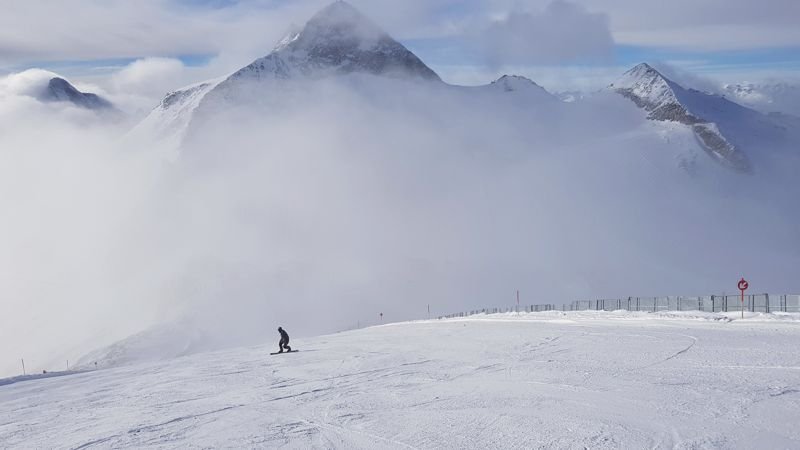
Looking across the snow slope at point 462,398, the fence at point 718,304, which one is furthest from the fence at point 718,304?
the snow slope at point 462,398

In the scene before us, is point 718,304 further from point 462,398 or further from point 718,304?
point 462,398

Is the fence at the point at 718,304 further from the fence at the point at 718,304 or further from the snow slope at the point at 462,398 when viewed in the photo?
the snow slope at the point at 462,398

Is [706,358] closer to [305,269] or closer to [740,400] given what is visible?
[740,400]

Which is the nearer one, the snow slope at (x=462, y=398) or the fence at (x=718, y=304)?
the snow slope at (x=462, y=398)

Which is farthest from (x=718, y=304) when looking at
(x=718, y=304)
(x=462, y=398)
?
(x=462, y=398)

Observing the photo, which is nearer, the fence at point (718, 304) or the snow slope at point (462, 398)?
the snow slope at point (462, 398)

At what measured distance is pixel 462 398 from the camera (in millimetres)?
17625

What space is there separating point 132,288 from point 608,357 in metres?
179

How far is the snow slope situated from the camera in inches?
549

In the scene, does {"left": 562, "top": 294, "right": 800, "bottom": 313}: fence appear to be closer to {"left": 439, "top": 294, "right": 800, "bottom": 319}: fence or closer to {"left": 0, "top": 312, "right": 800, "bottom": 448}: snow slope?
{"left": 439, "top": 294, "right": 800, "bottom": 319}: fence

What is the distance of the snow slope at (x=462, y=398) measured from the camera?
45.7 ft

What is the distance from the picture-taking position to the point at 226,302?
5748 inches

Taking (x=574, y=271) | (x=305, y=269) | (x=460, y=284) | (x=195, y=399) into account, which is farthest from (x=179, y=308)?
(x=195, y=399)

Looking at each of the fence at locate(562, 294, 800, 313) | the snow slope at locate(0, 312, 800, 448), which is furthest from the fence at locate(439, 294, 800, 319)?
the snow slope at locate(0, 312, 800, 448)
